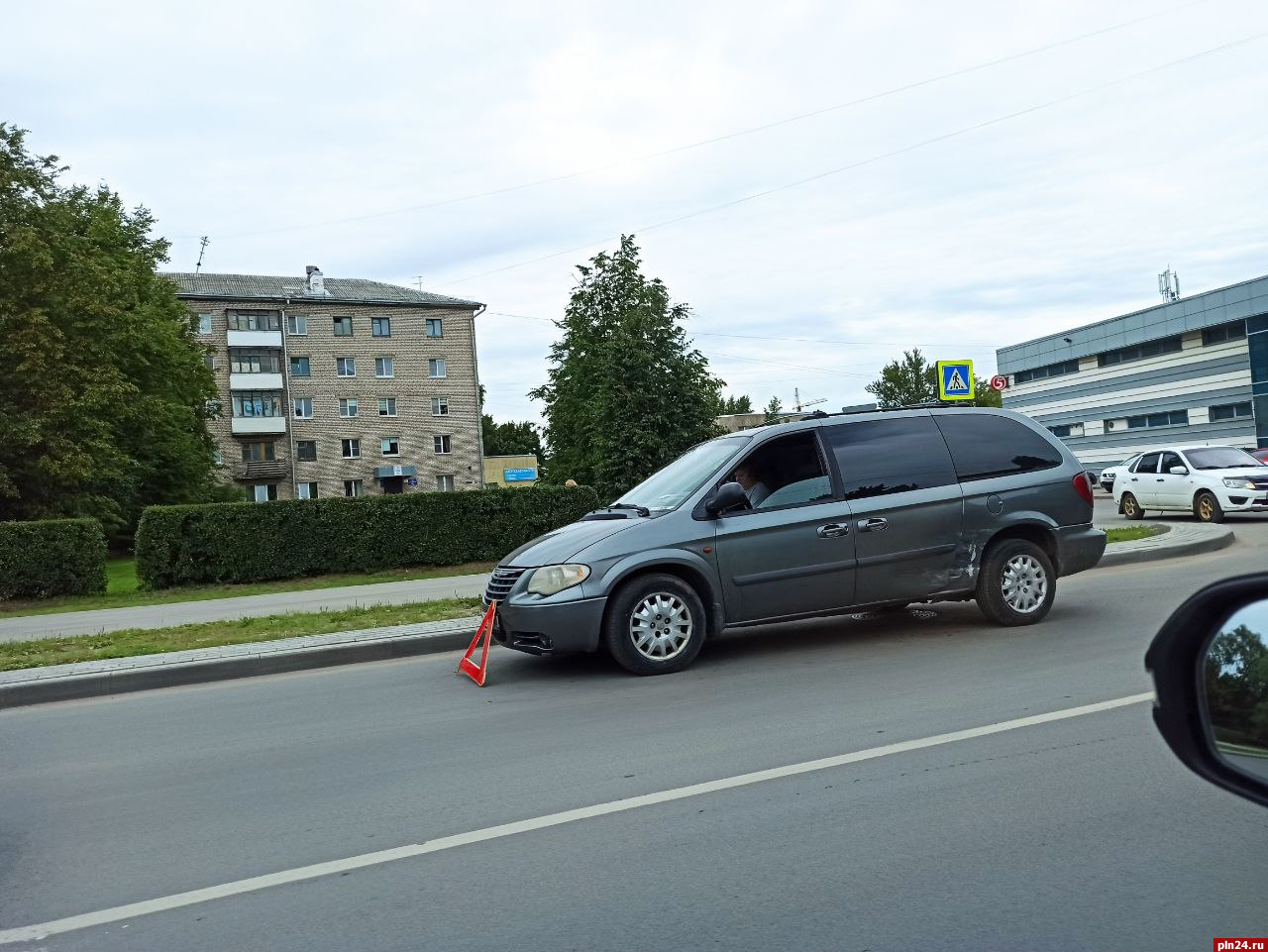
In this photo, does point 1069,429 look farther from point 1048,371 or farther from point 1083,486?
point 1083,486

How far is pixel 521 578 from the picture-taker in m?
8.29

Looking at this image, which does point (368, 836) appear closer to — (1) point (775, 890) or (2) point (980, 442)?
(1) point (775, 890)

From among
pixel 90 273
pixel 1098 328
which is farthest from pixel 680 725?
pixel 1098 328

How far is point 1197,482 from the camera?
22219 millimetres

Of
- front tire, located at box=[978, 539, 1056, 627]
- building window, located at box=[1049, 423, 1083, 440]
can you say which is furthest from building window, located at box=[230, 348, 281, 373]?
front tire, located at box=[978, 539, 1056, 627]

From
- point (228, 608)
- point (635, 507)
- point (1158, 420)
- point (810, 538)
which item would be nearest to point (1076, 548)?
point (810, 538)

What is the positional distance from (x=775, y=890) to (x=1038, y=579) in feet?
20.8

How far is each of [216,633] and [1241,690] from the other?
11278mm

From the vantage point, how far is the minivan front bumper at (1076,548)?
941 cm

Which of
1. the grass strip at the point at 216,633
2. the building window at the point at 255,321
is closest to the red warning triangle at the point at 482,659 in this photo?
the grass strip at the point at 216,633

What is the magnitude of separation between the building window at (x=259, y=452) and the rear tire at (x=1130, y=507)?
60.5m

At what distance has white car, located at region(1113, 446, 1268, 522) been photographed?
2136cm

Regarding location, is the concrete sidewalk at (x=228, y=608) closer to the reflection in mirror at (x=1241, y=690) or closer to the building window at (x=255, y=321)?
the reflection in mirror at (x=1241, y=690)

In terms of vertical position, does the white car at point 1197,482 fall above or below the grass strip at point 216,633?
above
